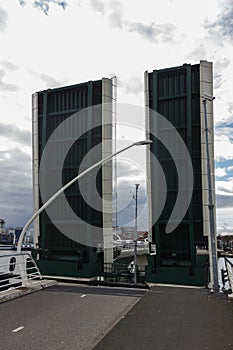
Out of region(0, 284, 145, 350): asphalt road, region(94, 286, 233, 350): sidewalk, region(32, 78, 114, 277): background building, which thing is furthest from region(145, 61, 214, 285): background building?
region(94, 286, 233, 350): sidewalk

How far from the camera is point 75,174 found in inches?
928

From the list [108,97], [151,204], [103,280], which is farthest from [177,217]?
Result: [108,97]

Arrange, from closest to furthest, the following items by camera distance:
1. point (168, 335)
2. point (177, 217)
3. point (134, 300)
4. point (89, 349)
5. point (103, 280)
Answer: point (89, 349)
point (168, 335)
point (134, 300)
point (177, 217)
point (103, 280)

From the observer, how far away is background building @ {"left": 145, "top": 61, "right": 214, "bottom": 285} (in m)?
20.1

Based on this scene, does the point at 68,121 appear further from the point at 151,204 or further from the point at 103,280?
the point at 103,280

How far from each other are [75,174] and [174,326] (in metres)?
17.3

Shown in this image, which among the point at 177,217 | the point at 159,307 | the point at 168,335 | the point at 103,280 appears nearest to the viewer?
the point at 168,335

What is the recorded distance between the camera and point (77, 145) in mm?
23500

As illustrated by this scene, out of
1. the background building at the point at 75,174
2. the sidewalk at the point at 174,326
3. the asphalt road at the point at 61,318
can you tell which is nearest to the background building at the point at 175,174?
the background building at the point at 75,174

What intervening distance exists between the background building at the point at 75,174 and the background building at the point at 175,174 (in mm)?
3284

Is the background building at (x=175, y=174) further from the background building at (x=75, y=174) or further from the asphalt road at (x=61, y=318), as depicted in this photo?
the asphalt road at (x=61, y=318)

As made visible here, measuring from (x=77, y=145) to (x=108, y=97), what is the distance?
3.54 metres

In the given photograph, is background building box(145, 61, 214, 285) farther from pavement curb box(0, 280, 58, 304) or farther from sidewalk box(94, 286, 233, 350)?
sidewalk box(94, 286, 233, 350)

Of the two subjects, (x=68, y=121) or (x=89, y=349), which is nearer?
(x=89, y=349)
